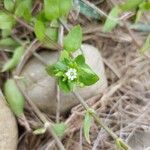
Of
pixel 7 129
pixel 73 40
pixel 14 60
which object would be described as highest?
pixel 73 40

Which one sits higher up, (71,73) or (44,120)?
(71,73)

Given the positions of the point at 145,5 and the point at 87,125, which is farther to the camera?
the point at 145,5

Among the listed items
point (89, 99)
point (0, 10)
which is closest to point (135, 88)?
point (89, 99)

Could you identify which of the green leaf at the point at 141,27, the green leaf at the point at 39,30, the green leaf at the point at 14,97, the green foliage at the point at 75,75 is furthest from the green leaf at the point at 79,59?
the green leaf at the point at 141,27

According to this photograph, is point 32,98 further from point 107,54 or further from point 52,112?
point 107,54

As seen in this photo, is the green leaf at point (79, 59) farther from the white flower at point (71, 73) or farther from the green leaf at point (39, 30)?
the green leaf at point (39, 30)

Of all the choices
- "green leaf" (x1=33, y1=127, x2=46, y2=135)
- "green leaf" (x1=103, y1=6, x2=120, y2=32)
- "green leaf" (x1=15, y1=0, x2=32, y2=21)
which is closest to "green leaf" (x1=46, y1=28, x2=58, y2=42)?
"green leaf" (x1=15, y1=0, x2=32, y2=21)

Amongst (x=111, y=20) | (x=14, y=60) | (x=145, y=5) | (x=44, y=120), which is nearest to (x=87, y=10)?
(x=111, y=20)

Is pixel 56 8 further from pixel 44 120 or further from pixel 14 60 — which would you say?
pixel 44 120
